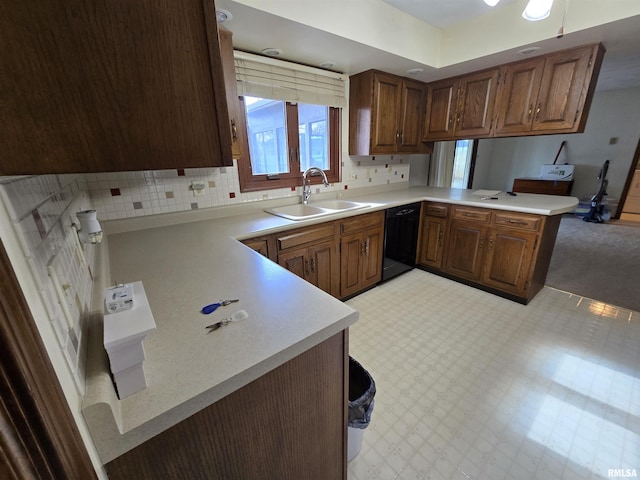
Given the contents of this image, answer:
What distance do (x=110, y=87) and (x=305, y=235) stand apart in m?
1.62

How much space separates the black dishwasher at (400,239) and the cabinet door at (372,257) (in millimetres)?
74

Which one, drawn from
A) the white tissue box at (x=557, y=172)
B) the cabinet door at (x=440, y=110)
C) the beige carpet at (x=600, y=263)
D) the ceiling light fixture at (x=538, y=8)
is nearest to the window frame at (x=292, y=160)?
the cabinet door at (x=440, y=110)

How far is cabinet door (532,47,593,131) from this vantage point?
2.08 m

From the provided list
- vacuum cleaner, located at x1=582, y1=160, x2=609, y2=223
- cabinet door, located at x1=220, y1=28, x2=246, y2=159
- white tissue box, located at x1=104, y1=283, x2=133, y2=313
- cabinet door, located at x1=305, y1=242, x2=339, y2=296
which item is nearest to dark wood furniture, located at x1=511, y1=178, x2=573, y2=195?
vacuum cleaner, located at x1=582, y1=160, x2=609, y2=223

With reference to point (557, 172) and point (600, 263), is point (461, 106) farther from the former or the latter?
point (557, 172)

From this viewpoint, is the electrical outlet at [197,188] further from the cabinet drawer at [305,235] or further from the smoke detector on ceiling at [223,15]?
the smoke detector on ceiling at [223,15]

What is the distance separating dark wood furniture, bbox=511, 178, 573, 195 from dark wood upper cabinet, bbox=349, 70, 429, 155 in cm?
427

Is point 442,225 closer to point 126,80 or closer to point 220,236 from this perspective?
point 220,236

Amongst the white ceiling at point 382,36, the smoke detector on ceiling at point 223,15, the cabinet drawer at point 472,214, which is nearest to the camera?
the smoke detector on ceiling at point 223,15

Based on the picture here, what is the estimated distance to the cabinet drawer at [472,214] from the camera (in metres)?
2.51

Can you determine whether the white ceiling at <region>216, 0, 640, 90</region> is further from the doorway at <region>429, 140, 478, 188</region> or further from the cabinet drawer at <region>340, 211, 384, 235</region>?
the cabinet drawer at <region>340, 211, 384, 235</region>

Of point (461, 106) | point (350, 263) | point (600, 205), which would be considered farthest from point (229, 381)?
point (600, 205)

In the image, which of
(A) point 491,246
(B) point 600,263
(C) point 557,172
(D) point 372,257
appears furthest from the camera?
(C) point 557,172

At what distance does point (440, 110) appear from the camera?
2.95 meters
